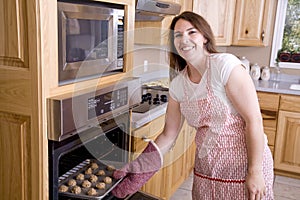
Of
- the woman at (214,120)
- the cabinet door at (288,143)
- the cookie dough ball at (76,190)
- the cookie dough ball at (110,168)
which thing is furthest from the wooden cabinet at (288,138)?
the cookie dough ball at (76,190)

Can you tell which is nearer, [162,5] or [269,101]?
[162,5]

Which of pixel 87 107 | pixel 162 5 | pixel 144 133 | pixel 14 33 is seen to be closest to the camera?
pixel 14 33

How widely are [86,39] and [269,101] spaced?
7.67 ft

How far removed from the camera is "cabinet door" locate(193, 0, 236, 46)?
8.80 ft

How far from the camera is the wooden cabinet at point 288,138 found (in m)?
2.97

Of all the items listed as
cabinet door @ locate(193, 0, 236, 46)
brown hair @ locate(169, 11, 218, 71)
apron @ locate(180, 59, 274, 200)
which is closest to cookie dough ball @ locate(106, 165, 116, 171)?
apron @ locate(180, 59, 274, 200)

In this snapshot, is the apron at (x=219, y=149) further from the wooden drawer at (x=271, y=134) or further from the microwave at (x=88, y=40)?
the wooden drawer at (x=271, y=134)

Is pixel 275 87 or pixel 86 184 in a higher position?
pixel 275 87

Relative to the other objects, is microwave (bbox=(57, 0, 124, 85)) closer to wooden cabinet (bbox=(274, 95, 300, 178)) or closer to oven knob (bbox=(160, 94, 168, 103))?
oven knob (bbox=(160, 94, 168, 103))

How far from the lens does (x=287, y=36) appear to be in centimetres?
348

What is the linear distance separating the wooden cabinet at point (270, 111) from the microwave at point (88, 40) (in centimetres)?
205

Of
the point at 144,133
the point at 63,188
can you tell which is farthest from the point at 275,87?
the point at 63,188

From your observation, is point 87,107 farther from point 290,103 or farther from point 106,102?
point 290,103

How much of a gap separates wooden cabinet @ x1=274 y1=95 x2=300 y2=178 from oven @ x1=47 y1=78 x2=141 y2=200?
200cm
